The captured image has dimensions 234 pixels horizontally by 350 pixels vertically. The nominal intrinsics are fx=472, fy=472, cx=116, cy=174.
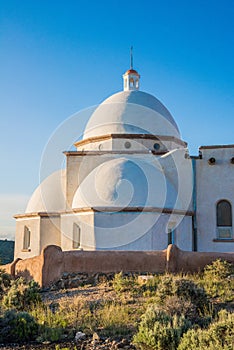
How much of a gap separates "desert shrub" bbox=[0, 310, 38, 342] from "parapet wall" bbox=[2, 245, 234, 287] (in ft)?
16.9

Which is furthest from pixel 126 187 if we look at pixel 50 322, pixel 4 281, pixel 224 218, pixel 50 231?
pixel 50 322

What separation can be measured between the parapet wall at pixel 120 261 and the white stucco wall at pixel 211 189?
16.8 feet

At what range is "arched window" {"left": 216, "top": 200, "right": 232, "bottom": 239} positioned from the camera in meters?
19.2

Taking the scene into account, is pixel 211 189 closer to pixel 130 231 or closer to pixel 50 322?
pixel 130 231

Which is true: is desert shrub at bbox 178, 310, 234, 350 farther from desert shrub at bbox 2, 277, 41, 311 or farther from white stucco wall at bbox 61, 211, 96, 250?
white stucco wall at bbox 61, 211, 96, 250

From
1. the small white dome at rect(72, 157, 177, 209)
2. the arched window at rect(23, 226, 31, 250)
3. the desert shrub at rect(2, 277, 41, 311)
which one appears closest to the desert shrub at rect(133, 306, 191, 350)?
the desert shrub at rect(2, 277, 41, 311)

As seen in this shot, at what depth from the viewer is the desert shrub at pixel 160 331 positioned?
7.08 metres

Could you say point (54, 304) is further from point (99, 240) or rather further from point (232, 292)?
point (99, 240)

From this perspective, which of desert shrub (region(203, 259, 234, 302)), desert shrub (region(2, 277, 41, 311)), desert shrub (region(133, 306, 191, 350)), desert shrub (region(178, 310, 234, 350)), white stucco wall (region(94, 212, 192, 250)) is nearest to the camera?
desert shrub (region(178, 310, 234, 350))

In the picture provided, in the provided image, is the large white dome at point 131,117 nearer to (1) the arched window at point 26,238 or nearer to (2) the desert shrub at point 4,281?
(1) the arched window at point 26,238

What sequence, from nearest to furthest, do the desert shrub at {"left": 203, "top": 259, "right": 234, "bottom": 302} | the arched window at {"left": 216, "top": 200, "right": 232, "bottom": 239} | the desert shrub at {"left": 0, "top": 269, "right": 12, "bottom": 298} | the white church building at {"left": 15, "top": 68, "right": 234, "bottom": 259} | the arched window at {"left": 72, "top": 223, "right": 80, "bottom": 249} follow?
the desert shrub at {"left": 203, "top": 259, "right": 234, "bottom": 302} → the desert shrub at {"left": 0, "top": 269, "right": 12, "bottom": 298} → the white church building at {"left": 15, "top": 68, "right": 234, "bottom": 259} → the arched window at {"left": 216, "top": 200, "right": 232, "bottom": 239} → the arched window at {"left": 72, "top": 223, "right": 80, "bottom": 249}

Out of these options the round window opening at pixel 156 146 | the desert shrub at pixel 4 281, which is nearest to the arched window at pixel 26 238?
the desert shrub at pixel 4 281

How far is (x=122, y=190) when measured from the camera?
18.5 metres

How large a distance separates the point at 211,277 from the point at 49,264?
4669 millimetres
